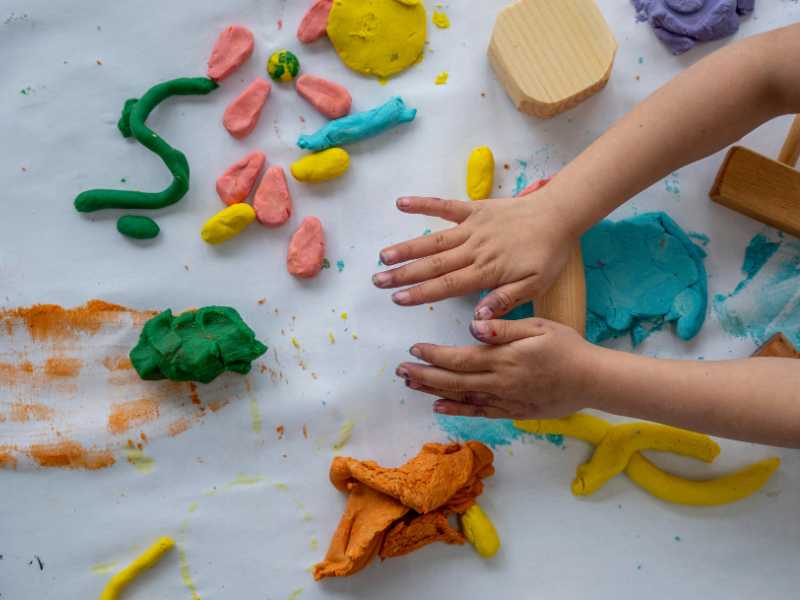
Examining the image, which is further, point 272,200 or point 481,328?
point 272,200

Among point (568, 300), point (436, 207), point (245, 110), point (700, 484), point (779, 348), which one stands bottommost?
point (700, 484)

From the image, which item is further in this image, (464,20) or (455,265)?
(464,20)

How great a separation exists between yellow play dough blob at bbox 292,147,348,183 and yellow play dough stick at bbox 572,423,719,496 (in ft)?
1.26

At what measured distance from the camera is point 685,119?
0.72 metres

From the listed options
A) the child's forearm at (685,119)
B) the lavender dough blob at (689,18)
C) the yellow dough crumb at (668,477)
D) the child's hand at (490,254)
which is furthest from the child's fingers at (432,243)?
the lavender dough blob at (689,18)

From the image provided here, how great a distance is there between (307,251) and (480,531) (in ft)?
1.08

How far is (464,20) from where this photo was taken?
828 mm

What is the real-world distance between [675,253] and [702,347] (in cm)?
10

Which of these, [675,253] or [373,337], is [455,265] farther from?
[675,253]

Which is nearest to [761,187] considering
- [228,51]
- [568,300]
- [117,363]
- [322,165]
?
[568,300]

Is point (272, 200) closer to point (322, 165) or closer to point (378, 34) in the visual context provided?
point (322, 165)

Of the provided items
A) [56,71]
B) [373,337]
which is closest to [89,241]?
[56,71]

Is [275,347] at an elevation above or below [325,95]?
below

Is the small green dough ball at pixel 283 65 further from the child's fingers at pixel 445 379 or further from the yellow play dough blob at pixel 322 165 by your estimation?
the child's fingers at pixel 445 379
